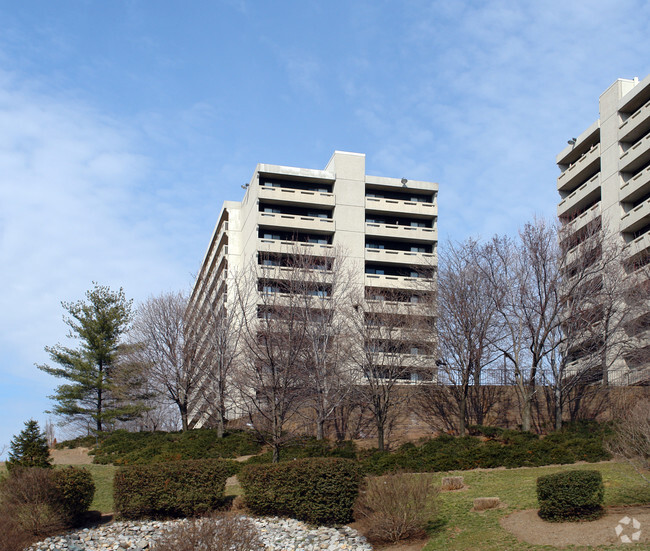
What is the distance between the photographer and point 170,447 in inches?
1205

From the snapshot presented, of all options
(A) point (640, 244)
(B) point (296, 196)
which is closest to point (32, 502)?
(B) point (296, 196)

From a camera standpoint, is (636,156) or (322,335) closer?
(322,335)

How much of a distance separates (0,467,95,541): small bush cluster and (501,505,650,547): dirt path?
10.7 m

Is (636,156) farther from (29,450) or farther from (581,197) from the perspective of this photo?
(29,450)

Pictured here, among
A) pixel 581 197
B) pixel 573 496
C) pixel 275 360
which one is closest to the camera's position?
pixel 573 496

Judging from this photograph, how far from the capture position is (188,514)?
1920 cm

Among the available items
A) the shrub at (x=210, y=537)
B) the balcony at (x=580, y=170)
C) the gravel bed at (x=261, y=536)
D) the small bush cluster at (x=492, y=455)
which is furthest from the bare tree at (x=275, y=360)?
the balcony at (x=580, y=170)

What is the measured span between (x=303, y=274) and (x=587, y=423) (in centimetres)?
1436

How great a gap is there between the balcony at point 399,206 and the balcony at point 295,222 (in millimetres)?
3962

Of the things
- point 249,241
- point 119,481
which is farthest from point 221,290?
point 119,481

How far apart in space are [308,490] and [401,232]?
3985cm

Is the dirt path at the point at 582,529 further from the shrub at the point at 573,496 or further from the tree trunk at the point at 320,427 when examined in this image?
the tree trunk at the point at 320,427

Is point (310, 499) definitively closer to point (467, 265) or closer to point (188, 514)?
point (188, 514)

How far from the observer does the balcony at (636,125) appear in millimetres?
46562
